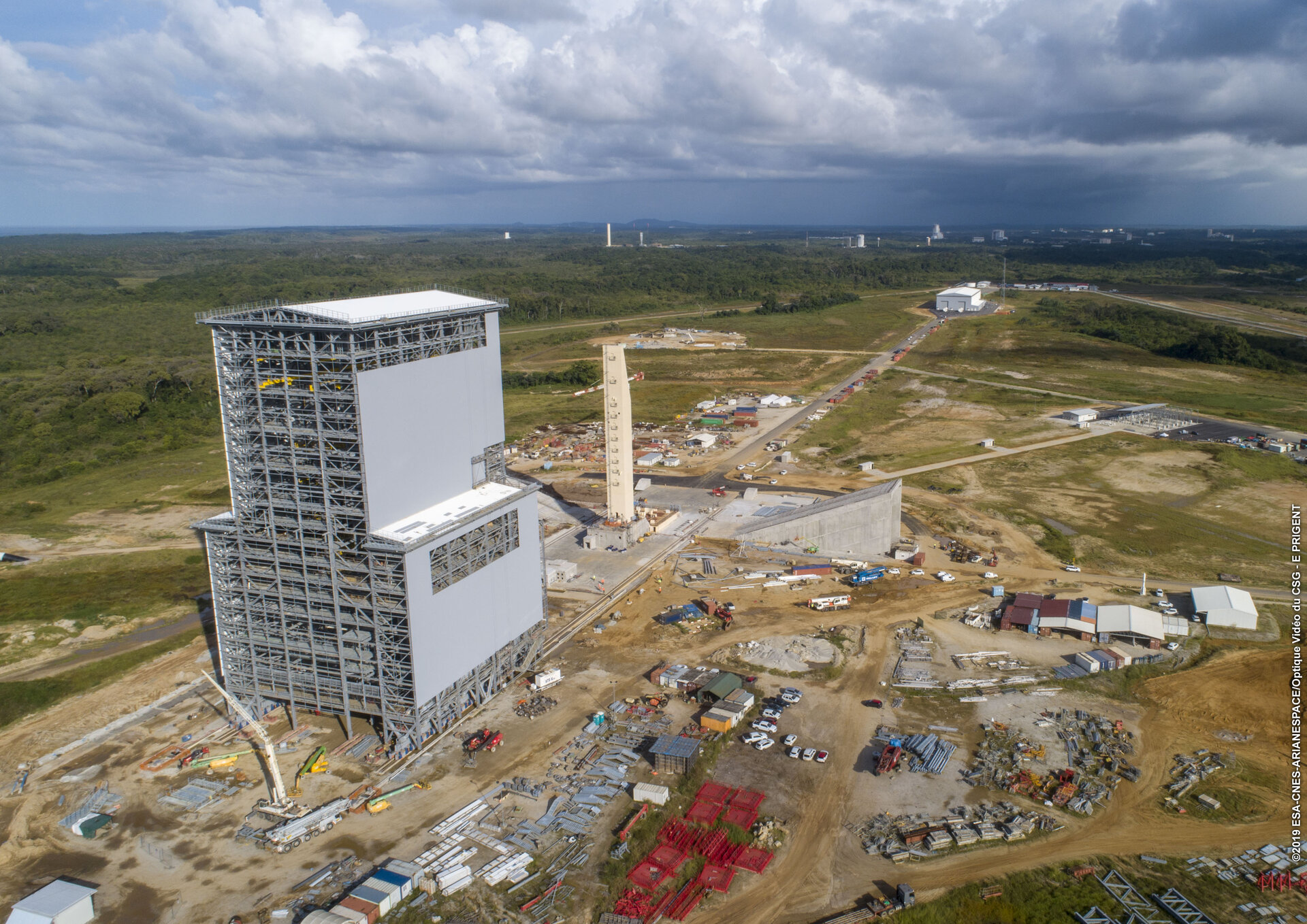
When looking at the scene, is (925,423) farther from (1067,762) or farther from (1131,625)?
(1067,762)

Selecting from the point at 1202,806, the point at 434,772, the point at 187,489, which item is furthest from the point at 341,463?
the point at 187,489

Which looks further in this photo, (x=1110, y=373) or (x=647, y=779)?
(x=1110, y=373)

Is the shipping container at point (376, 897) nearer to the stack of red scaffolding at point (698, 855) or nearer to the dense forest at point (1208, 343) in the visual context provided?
the stack of red scaffolding at point (698, 855)

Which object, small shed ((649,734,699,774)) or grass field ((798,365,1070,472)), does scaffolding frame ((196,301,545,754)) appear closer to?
small shed ((649,734,699,774))

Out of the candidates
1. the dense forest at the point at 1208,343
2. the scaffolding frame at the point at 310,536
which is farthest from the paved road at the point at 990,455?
the dense forest at the point at 1208,343

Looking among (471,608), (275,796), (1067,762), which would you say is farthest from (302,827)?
(1067,762)

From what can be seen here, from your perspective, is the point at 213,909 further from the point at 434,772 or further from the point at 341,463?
the point at 341,463

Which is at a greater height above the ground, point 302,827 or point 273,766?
point 273,766
